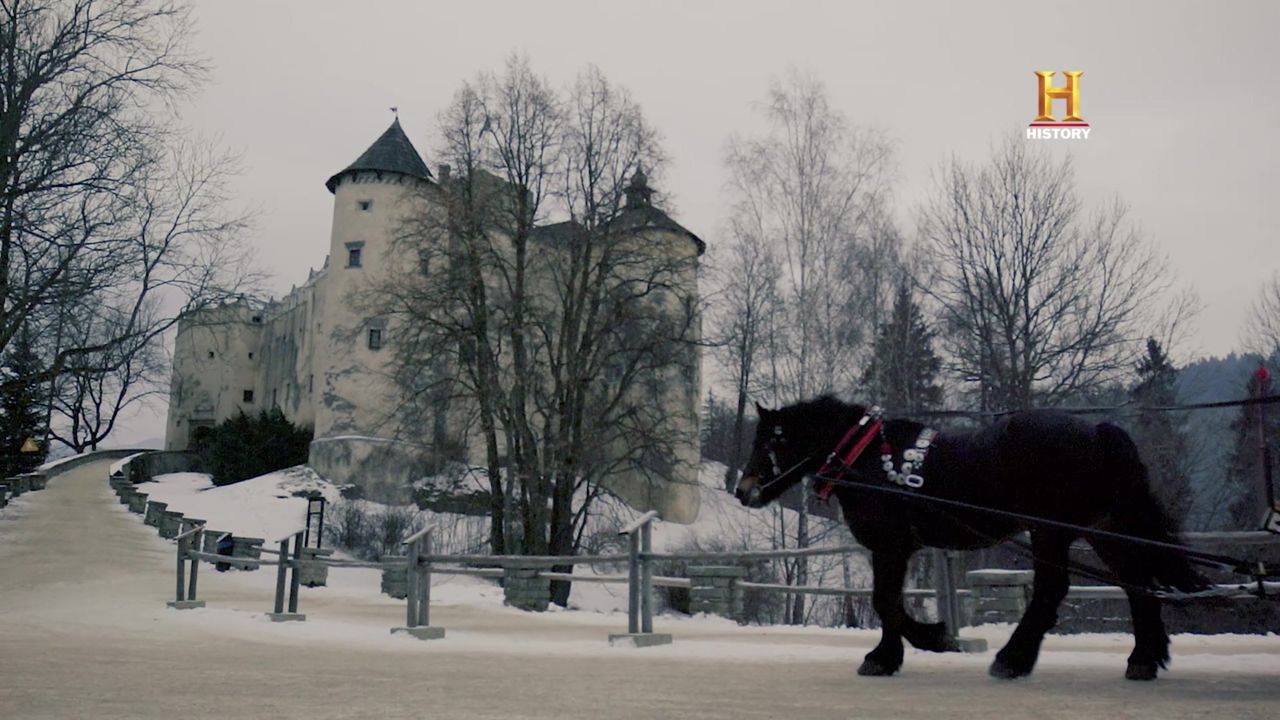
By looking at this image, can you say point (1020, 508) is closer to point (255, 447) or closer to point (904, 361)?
point (904, 361)

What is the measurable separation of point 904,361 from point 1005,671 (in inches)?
812

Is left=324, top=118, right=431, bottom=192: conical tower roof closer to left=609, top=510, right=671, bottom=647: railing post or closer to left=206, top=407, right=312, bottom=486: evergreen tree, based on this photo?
left=206, top=407, right=312, bottom=486: evergreen tree

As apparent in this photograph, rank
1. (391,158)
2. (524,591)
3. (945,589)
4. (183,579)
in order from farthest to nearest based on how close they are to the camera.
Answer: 1. (391,158)
2. (524,591)
3. (183,579)
4. (945,589)

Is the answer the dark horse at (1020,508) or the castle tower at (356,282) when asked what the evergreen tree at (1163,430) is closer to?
the dark horse at (1020,508)

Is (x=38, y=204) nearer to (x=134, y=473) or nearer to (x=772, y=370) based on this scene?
(x=772, y=370)

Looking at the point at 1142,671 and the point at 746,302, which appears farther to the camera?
the point at 746,302

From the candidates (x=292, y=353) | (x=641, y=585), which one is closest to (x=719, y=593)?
(x=641, y=585)

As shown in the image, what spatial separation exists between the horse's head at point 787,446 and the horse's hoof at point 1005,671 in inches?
59.9

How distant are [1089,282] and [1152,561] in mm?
20924

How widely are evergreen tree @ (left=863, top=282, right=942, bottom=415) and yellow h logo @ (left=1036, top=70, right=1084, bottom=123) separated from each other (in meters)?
6.17

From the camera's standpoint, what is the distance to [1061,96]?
67.3 feet

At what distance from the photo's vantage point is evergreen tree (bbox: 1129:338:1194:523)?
17.3m

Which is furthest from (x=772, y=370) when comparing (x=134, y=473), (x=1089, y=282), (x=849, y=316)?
(x=134, y=473)

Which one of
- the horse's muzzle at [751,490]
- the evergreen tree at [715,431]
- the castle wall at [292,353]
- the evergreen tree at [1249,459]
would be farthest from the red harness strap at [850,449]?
the evergreen tree at [715,431]
